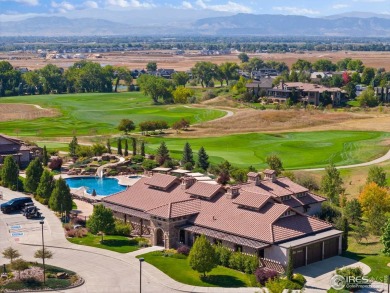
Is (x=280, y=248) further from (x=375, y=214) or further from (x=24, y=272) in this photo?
(x=24, y=272)

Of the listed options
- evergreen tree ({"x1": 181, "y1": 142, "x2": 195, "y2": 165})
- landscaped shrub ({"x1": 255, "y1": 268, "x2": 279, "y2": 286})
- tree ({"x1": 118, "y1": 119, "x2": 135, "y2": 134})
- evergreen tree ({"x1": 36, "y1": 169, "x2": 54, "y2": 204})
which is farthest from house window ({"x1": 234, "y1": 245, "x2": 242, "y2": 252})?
tree ({"x1": 118, "y1": 119, "x2": 135, "y2": 134})

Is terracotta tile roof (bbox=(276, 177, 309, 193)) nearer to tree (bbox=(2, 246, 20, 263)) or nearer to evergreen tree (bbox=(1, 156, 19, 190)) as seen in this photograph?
tree (bbox=(2, 246, 20, 263))

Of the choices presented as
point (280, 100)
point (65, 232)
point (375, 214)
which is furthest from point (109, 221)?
point (280, 100)

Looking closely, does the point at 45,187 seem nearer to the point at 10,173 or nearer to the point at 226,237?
the point at 10,173

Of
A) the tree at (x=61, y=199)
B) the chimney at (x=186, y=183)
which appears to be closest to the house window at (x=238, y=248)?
the chimney at (x=186, y=183)

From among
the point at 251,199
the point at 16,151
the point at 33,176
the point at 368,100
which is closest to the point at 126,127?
the point at 16,151
